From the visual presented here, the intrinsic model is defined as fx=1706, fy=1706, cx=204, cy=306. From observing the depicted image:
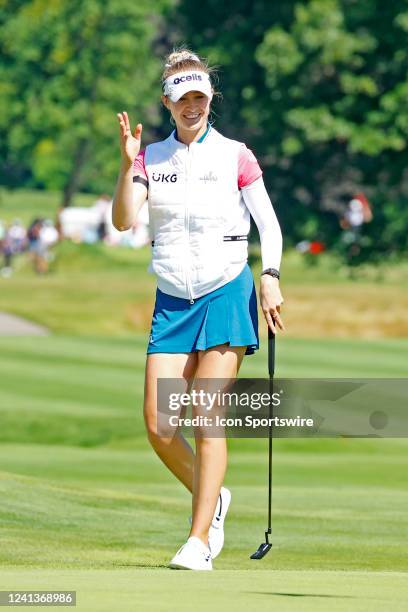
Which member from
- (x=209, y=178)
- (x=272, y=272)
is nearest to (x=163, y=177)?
(x=209, y=178)

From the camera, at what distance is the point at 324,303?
34.2 metres

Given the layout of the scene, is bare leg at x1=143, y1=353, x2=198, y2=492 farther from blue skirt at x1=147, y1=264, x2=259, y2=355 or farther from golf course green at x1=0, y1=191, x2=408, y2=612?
golf course green at x1=0, y1=191, x2=408, y2=612

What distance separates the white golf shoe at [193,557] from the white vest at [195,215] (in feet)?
3.26

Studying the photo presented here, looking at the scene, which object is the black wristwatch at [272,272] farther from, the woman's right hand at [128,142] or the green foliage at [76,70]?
the green foliage at [76,70]

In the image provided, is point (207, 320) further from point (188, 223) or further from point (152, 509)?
point (152, 509)

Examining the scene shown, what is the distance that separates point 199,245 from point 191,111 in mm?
547

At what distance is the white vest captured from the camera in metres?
6.79

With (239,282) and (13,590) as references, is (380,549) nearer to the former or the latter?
(239,282)

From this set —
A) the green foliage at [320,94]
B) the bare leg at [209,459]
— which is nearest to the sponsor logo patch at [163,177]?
the bare leg at [209,459]

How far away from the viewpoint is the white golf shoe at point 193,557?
662cm

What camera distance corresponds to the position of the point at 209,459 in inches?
272

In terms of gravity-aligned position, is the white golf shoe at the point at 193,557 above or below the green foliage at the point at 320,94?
below

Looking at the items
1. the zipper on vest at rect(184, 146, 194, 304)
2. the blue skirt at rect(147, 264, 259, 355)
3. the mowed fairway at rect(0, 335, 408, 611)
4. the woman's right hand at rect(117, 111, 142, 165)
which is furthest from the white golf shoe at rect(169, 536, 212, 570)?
the woman's right hand at rect(117, 111, 142, 165)

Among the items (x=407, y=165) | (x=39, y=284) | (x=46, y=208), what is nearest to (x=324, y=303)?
(x=39, y=284)
